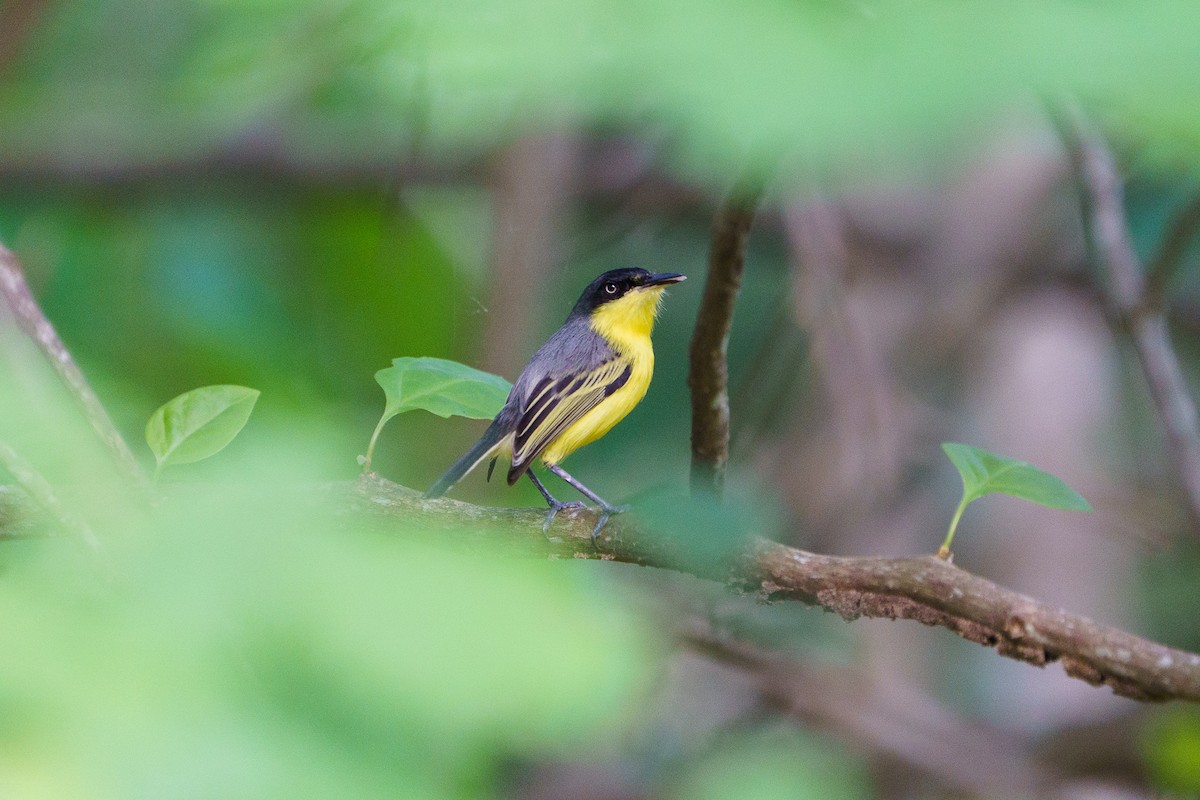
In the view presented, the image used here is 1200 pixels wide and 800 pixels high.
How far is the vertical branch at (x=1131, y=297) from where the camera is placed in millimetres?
3240

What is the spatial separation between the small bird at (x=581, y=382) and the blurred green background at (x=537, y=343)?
7 centimetres

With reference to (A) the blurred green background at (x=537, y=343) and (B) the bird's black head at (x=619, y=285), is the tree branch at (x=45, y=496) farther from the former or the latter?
(B) the bird's black head at (x=619, y=285)

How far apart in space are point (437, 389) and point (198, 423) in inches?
10.7

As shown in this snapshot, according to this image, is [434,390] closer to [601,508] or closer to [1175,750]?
[601,508]

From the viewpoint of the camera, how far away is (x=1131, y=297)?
12.0ft

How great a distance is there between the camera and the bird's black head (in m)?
2.34

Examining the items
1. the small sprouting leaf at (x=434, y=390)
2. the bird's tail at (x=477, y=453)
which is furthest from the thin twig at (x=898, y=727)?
the small sprouting leaf at (x=434, y=390)

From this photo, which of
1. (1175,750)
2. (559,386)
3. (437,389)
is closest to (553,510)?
(437,389)

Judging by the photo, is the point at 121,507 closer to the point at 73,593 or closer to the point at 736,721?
the point at 73,593

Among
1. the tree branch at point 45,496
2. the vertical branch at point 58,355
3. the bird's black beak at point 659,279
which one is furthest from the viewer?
the bird's black beak at point 659,279

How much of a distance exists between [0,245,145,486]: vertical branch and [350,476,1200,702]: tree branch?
0.28m

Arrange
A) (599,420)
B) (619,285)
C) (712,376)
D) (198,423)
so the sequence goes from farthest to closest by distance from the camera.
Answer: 1. (619,285)
2. (599,420)
3. (712,376)
4. (198,423)

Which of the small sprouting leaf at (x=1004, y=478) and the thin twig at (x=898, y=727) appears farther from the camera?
the thin twig at (x=898, y=727)

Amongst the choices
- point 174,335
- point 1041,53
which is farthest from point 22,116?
point 1041,53
